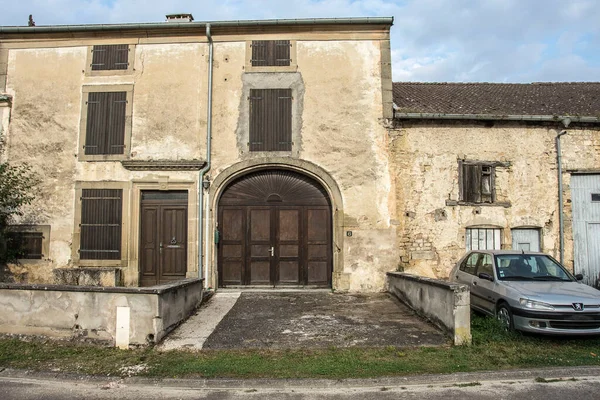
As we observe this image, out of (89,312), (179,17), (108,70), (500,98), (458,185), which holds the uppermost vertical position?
(179,17)

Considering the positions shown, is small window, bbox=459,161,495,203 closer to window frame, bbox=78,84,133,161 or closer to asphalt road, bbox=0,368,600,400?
asphalt road, bbox=0,368,600,400

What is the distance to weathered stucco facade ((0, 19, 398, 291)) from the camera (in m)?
11.6

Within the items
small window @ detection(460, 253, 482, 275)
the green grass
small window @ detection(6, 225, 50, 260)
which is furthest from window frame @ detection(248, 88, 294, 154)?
the green grass

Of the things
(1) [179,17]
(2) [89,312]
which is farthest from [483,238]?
(1) [179,17]

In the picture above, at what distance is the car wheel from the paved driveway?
1084 mm

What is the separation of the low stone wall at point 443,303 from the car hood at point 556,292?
1.08 metres

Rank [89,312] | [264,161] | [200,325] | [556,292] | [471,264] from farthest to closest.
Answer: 1. [264,161]
2. [471,264]
3. [200,325]
4. [556,292]
5. [89,312]

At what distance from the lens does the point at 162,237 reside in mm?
11789

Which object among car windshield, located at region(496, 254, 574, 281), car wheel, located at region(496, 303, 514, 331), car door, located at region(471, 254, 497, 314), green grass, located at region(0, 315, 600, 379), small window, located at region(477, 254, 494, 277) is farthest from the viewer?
small window, located at region(477, 254, 494, 277)

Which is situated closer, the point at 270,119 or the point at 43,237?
the point at 43,237

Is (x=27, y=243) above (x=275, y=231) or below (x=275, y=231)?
below

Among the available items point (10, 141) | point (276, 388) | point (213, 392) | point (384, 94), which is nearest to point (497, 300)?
point (276, 388)

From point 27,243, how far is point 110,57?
5507 millimetres

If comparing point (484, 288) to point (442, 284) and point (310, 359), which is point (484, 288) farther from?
point (310, 359)
